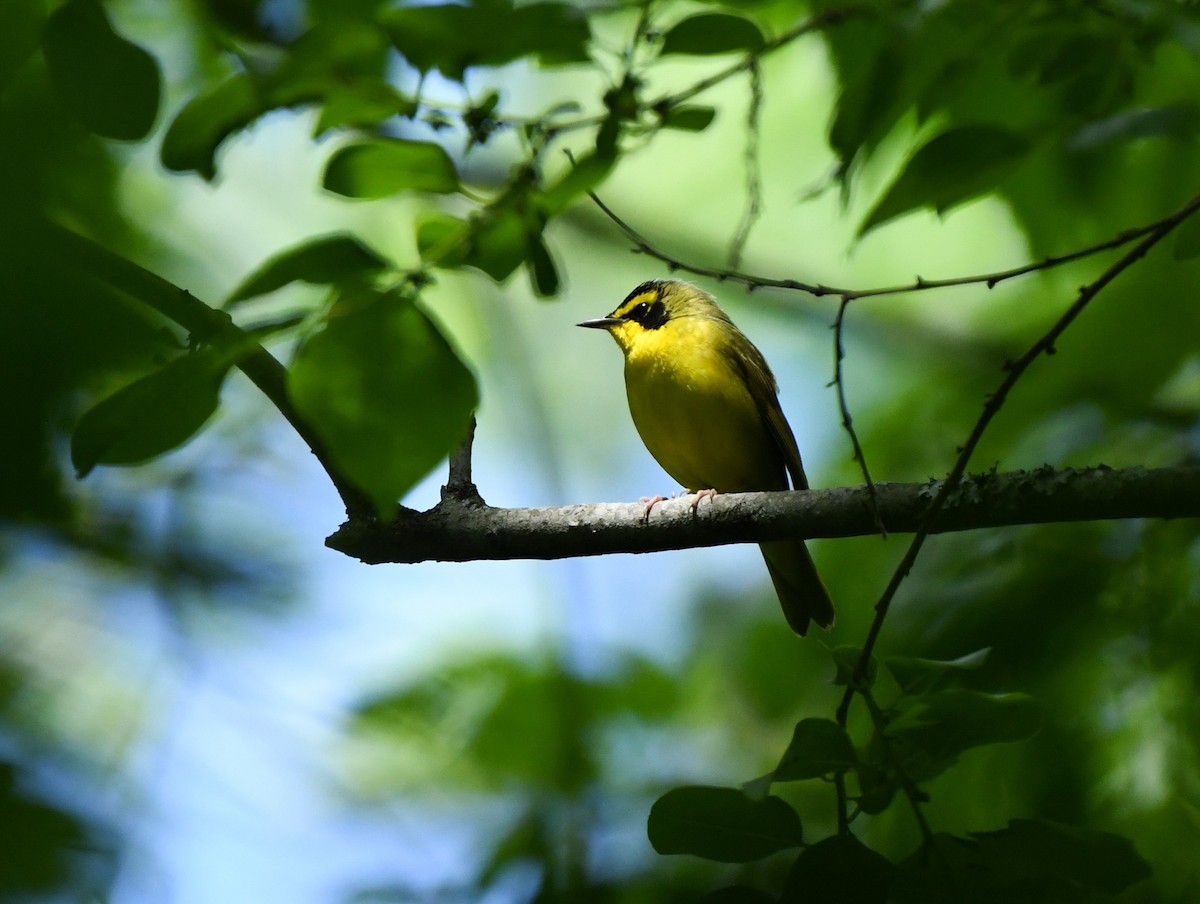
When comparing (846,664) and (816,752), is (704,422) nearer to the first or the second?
(846,664)

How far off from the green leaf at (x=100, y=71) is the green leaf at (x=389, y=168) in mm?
355

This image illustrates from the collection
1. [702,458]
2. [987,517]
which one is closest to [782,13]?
[702,458]

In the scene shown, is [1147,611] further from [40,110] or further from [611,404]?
[611,404]

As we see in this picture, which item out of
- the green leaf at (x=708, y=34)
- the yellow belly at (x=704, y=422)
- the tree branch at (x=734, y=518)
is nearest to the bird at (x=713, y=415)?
the yellow belly at (x=704, y=422)

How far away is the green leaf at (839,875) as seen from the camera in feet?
6.43

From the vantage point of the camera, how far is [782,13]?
4.92 metres

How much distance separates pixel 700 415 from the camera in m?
5.91

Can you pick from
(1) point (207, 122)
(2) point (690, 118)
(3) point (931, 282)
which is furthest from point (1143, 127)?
(1) point (207, 122)

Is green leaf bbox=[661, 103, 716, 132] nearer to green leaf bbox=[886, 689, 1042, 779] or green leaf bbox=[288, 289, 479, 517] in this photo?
green leaf bbox=[288, 289, 479, 517]

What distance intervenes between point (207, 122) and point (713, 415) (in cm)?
411

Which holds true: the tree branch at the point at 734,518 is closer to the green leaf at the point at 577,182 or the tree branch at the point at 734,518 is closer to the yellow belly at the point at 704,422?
the green leaf at the point at 577,182

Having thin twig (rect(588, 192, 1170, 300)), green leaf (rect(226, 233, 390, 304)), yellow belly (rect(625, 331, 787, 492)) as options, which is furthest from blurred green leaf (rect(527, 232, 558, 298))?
yellow belly (rect(625, 331, 787, 492))

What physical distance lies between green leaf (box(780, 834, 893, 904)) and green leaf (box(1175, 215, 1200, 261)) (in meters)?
1.38

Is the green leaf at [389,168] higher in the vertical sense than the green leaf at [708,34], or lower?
lower
